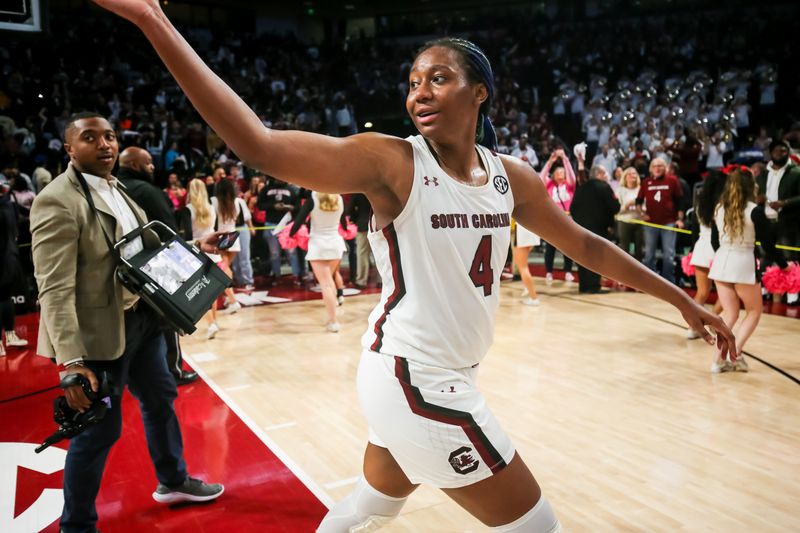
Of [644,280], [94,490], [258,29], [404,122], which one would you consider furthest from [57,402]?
[258,29]

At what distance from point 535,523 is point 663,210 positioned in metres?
8.65

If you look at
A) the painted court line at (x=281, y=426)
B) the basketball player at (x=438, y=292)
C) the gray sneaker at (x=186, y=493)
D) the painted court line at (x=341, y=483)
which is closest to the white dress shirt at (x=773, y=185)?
the painted court line at (x=281, y=426)

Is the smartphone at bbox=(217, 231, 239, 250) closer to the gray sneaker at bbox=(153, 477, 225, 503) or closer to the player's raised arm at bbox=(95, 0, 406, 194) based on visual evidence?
the gray sneaker at bbox=(153, 477, 225, 503)

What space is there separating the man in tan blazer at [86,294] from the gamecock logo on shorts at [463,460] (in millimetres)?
1557

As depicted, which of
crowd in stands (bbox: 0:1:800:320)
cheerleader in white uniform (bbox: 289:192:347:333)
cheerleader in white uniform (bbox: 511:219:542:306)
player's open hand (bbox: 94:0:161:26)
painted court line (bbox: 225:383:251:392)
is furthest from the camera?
crowd in stands (bbox: 0:1:800:320)

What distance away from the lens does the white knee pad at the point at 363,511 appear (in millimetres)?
1969

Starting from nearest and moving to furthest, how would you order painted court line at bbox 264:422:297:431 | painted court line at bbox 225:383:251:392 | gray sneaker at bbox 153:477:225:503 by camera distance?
1. gray sneaker at bbox 153:477:225:503
2. painted court line at bbox 264:422:297:431
3. painted court line at bbox 225:383:251:392

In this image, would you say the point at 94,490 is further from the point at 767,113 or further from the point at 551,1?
the point at 551,1

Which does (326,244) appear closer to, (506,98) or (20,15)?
(20,15)

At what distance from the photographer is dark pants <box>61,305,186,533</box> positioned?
9.22 ft

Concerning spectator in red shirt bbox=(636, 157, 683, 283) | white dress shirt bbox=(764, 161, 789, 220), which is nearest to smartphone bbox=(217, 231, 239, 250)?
spectator in red shirt bbox=(636, 157, 683, 283)

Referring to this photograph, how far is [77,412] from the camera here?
8.55ft

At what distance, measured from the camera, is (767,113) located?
15.2 metres

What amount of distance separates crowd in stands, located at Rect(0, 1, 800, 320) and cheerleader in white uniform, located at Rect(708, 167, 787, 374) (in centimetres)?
401
